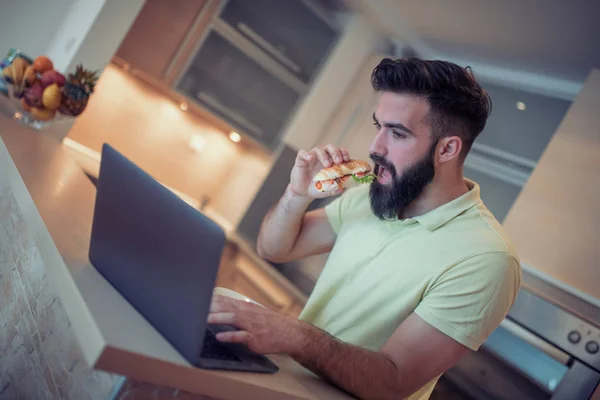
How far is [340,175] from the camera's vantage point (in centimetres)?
146

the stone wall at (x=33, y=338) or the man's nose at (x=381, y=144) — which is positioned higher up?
the man's nose at (x=381, y=144)

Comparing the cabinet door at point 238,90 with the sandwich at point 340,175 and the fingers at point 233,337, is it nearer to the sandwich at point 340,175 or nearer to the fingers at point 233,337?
the sandwich at point 340,175

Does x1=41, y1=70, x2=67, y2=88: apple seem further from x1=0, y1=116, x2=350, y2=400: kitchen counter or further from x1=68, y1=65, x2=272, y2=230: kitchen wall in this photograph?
x1=68, y1=65, x2=272, y2=230: kitchen wall

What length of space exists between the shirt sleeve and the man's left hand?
26 cm

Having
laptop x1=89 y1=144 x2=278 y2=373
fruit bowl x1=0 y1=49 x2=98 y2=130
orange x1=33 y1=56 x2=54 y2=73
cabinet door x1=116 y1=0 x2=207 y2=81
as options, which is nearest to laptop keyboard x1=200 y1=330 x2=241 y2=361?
laptop x1=89 y1=144 x2=278 y2=373

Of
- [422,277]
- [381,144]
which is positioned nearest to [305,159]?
[381,144]

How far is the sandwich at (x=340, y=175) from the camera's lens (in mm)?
1461

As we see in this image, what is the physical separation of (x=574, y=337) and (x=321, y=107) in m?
2.02

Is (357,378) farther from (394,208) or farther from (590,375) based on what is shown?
(590,375)

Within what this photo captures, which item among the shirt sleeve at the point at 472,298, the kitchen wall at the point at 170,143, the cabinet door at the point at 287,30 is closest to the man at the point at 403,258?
the shirt sleeve at the point at 472,298

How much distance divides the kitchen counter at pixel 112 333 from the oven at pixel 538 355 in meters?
1.06

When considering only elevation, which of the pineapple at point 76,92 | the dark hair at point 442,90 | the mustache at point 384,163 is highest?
the dark hair at point 442,90

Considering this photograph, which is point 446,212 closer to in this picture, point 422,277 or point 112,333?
point 422,277

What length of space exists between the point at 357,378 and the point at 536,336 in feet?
3.45
